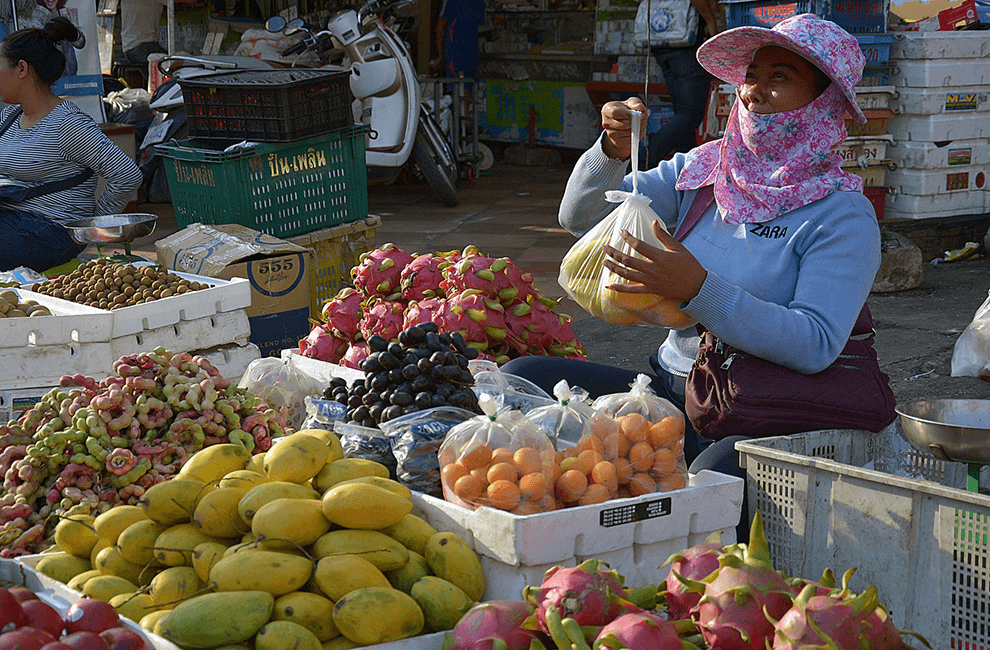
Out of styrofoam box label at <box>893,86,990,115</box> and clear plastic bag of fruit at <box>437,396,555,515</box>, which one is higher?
styrofoam box label at <box>893,86,990,115</box>

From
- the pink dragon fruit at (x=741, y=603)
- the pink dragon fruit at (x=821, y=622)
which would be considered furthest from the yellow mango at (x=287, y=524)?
the pink dragon fruit at (x=821, y=622)

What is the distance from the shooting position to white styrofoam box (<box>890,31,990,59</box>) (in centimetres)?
589

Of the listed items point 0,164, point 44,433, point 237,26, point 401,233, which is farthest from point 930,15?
point 237,26

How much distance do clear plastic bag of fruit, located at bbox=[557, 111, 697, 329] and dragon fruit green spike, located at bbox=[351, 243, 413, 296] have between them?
2.84ft

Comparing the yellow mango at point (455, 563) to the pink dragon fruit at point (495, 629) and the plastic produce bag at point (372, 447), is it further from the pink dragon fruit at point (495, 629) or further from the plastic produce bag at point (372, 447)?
the plastic produce bag at point (372, 447)

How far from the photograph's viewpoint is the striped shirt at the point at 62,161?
469 cm

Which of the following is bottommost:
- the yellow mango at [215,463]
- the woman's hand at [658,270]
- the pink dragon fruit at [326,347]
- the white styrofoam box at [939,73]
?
the pink dragon fruit at [326,347]

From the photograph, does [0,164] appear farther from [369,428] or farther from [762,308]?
[762,308]

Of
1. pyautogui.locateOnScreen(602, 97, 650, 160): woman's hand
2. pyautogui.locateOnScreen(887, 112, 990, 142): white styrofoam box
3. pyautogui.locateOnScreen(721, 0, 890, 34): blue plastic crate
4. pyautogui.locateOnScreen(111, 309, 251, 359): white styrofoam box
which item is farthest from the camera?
pyautogui.locateOnScreen(887, 112, 990, 142): white styrofoam box

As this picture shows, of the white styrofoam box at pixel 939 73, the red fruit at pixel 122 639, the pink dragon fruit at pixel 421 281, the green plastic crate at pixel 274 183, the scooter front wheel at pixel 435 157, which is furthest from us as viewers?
the scooter front wheel at pixel 435 157

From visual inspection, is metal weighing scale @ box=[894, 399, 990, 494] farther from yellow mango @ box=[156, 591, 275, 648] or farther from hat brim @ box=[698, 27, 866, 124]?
yellow mango @ box=[156, 591, 275, 648]

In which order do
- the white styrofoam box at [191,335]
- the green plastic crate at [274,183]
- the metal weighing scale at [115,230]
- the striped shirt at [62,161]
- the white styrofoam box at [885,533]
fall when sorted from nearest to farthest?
1. the white styrofoam box at [885,533]
2. the white styrofoam box at [191,335]
3. the metal weighing scale at [115,230]
4. the green plastic crate at [274,183]
5. the striped shirt at [62,161]

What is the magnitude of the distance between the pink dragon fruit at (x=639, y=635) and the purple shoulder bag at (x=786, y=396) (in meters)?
0.99

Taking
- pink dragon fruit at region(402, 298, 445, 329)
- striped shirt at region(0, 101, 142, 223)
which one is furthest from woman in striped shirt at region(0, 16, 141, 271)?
pink dragon fruit at region(402, 298, 445, 329)
